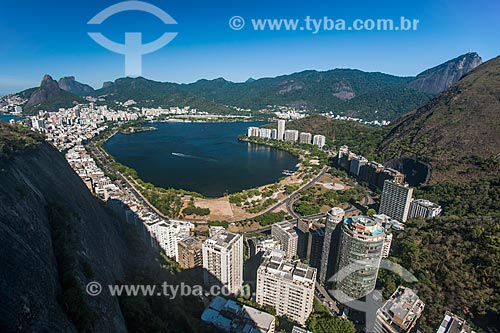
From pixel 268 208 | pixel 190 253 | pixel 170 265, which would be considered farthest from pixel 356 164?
pixel 170 265

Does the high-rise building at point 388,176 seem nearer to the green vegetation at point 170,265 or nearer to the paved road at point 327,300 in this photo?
the paved road at point 327,300

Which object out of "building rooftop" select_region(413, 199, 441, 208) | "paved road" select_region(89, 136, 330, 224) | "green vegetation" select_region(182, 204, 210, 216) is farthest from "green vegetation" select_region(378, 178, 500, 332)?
"green vegetation" select_region(182, 204, 210, 216)

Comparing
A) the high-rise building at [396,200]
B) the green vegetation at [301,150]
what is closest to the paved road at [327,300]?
the high-rise building at [396,200]

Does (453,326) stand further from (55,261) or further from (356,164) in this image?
(356,164)

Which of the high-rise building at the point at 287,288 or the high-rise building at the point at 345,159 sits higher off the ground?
the high-rise building at the point at 345,159

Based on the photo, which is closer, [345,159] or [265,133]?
[345,159]

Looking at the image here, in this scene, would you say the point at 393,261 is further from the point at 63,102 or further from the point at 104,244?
the point at 63,102
